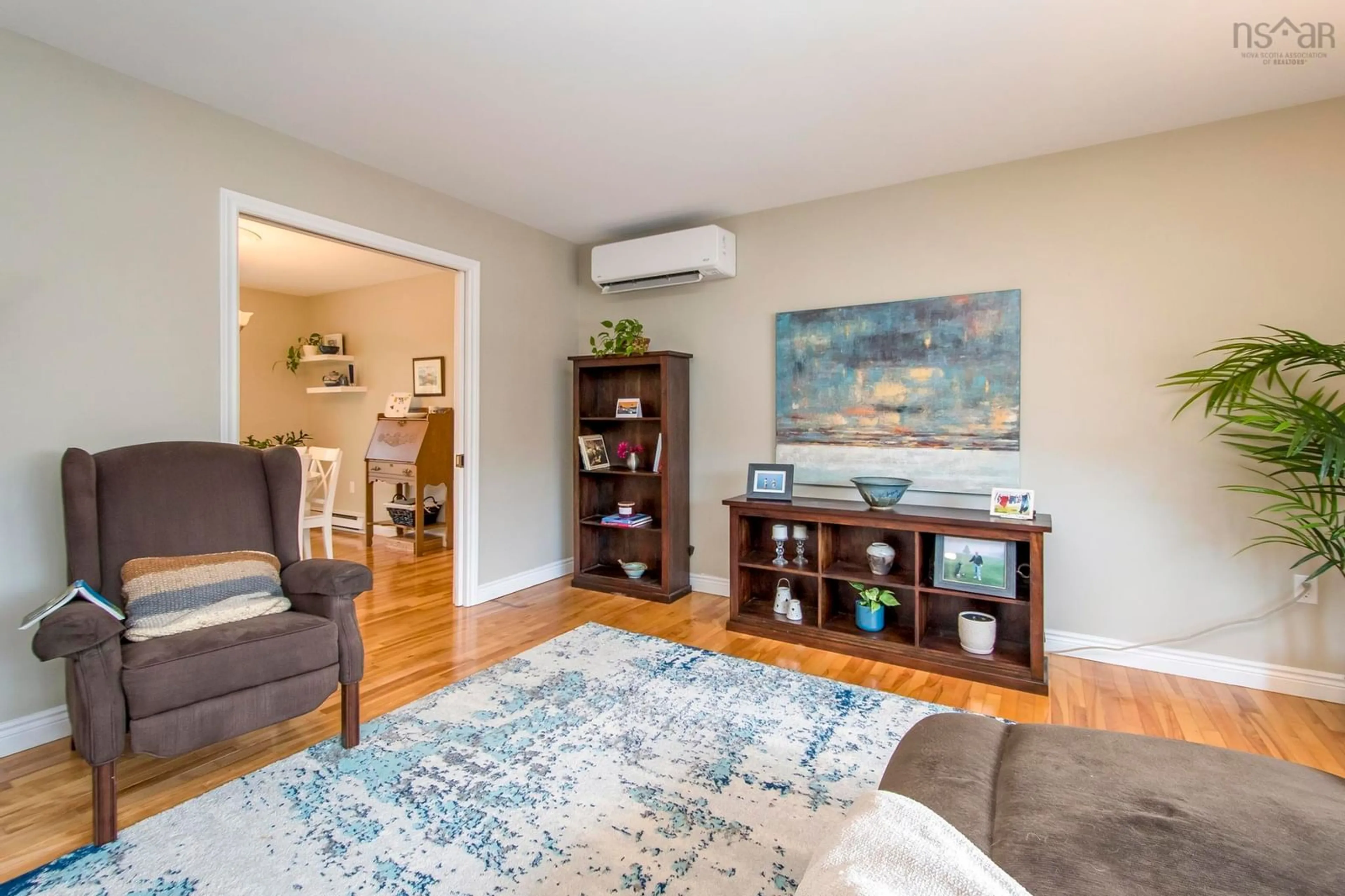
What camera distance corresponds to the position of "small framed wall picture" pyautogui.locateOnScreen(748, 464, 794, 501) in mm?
3396

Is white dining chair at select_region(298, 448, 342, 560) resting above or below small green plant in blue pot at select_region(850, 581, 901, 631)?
above

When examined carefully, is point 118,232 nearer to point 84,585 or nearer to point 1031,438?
point 84,585

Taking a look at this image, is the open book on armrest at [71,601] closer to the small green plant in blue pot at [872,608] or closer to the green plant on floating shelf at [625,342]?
the green plant on floating shelf at [625,342]

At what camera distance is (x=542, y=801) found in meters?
1.81

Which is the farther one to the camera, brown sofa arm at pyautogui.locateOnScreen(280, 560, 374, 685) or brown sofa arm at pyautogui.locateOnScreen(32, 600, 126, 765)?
brown sofa arm at pyautogui.locateOnScreen(280, 560, 374, 685)

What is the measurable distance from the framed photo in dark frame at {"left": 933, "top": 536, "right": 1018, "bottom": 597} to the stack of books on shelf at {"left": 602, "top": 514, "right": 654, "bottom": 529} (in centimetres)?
187

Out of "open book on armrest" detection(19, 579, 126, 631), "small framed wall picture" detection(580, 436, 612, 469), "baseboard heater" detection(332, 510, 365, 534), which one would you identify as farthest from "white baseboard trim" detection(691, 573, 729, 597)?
"baseboard heater" detection(332, 510, 365, 534)

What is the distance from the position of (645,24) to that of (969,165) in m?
1.97

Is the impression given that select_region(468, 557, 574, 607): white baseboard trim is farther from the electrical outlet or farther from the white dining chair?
the electrical outlet

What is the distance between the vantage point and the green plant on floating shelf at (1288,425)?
2145 mm

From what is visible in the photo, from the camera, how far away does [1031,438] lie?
10.0 feet

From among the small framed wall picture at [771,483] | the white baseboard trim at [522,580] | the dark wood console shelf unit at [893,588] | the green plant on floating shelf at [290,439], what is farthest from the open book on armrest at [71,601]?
the green plant on floating shelf at [290,439]

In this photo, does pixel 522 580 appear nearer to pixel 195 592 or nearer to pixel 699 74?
pixel 195 592

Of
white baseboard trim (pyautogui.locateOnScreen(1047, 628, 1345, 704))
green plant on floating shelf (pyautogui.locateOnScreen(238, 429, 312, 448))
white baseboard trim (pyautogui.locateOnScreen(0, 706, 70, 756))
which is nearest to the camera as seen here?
white baseboard trim (pyautogui.locateOnScreen(0, 706, 70, 756))
